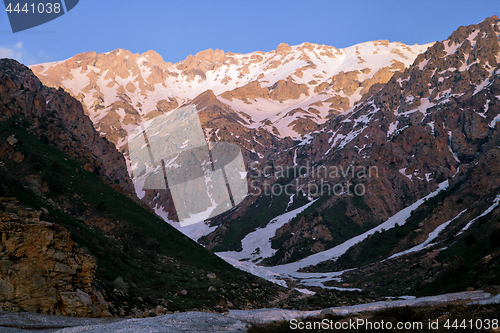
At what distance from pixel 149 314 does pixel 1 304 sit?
7.09 metres

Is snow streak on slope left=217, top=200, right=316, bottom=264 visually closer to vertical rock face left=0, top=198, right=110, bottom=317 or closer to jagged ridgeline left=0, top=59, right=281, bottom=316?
jagged ridgeline left=0, top=59, right=281, bottom=316

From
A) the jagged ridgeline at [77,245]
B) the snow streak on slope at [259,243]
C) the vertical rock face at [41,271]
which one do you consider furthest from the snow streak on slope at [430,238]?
the vertical rock face at [41,271]

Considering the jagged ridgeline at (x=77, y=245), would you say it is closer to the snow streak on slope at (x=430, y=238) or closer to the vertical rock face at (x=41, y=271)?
the vertical rock face at (x=41, y=271)

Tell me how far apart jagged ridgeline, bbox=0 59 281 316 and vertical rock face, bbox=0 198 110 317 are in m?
0.04

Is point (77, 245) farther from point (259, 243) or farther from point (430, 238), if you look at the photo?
point (259, 243)

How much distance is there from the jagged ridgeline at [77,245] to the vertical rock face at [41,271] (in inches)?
1.5

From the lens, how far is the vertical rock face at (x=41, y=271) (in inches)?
553

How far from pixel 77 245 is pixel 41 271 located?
4306 millimetres

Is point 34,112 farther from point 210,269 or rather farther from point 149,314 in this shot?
point 149,314

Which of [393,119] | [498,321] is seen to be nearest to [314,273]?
[498,321]

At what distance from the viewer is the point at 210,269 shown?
4469cm

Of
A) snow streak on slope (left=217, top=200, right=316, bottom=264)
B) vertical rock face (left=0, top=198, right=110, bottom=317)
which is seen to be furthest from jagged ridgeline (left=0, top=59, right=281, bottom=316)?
snow streak on slope (left=217, top=200, right=316, bottom=264)

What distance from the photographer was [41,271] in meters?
14.8

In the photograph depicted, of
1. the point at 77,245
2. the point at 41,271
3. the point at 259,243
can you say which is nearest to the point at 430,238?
the point at 77,245
